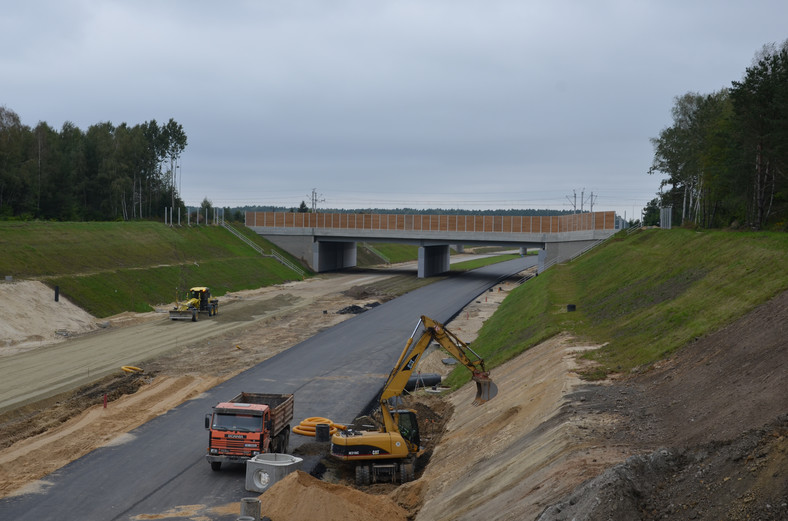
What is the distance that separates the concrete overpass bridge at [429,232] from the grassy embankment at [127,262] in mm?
10700

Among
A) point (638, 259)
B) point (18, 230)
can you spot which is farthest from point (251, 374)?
point (18, 230)

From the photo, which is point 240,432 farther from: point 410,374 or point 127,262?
point 127,262

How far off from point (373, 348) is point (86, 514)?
92.0 feet

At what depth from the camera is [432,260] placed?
352 feet

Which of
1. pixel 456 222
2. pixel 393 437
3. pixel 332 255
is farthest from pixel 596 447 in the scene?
pixel 332 255

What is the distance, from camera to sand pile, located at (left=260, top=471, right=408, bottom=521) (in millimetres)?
18188

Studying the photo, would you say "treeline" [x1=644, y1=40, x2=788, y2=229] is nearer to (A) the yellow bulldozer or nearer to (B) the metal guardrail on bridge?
(B) the metal guardrail on bridge

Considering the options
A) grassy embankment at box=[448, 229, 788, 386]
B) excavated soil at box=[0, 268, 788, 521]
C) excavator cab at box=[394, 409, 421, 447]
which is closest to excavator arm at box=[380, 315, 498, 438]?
excavator cab at box=[394, 409, 421, 447]

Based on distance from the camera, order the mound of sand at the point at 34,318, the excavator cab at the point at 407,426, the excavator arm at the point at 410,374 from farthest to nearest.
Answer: the mound of sand at the point at 34,318, the excavator cab at the point at 407,426, the excavator arm at the point at 410,374

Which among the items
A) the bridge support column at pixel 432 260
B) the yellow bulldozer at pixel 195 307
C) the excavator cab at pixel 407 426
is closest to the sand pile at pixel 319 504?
the excavator cab at pixel 407 426

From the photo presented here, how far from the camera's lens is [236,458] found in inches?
926

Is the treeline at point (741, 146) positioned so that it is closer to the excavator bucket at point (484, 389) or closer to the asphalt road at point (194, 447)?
the asphalt road at point (194, 447)

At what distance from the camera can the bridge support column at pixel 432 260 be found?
10150 cm

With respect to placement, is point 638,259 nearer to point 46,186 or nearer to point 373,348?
point 373,348
